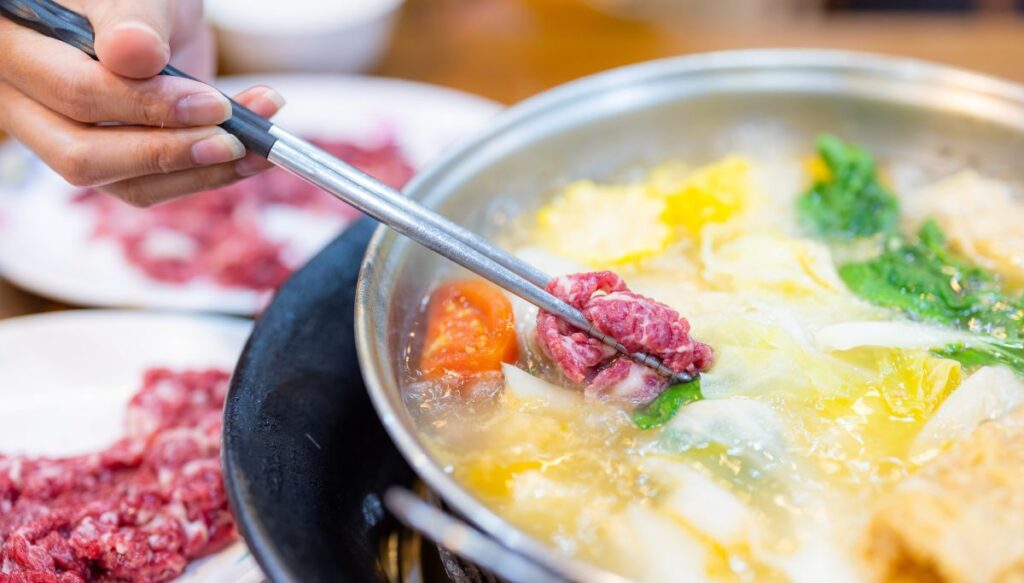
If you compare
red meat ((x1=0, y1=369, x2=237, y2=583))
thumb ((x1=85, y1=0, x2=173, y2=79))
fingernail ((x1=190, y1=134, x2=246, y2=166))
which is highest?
thumb ((x1=85, y1=0, x2=173, y2=79))

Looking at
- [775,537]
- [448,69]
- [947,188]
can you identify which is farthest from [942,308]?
[448,69]

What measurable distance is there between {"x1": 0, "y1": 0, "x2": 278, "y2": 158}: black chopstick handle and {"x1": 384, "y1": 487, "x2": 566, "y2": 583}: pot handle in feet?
2.54

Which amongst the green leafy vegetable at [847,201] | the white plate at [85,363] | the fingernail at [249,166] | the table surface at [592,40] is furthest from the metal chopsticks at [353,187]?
the table surface at [592,40]

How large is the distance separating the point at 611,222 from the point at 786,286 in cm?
50

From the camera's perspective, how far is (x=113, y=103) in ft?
5.18

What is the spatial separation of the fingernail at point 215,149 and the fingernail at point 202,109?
35mm

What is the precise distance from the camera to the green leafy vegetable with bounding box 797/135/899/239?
7.47ft

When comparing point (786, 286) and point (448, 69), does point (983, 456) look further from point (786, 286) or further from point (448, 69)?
point (448, 69)

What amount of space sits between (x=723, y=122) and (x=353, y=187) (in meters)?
1.40

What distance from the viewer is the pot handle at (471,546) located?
1269mm

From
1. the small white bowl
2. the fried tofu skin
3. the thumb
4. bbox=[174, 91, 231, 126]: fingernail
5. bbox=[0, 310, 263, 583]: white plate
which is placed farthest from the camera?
the small white bowl

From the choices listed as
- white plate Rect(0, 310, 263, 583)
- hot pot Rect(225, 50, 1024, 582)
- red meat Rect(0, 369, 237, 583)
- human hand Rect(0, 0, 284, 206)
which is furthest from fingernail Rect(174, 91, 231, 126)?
white plate Rect(0, 310, 263, 583)

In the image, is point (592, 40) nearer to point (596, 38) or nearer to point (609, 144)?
point (596, 38)

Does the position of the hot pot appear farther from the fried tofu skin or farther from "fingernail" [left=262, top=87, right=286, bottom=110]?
the fried tofu skin
